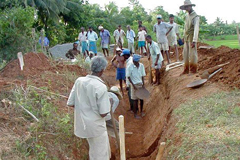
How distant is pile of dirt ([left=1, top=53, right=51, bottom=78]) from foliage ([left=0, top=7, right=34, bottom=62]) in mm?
2726

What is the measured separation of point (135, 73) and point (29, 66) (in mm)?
3056

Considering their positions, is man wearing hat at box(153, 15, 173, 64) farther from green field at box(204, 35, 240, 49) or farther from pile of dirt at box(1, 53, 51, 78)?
green field at box(204, 35, 240, 49)

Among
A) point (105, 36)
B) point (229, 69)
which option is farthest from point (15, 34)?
point (229, 69)

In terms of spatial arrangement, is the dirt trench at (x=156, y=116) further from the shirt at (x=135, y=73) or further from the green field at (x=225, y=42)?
the green field at (x=225, y=42)

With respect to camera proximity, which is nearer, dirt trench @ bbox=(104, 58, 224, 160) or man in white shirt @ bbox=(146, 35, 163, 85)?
dirt trench @ bbox=(104, 58, 224, 160)

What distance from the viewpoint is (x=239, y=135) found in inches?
157

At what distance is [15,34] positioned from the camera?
10.9 m

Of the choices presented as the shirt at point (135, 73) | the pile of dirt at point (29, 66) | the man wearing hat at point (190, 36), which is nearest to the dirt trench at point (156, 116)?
the man wearing hat at point (190, 36)

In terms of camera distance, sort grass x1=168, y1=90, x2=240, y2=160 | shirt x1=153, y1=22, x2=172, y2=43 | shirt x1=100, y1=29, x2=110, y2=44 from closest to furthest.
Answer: grass x1=168, y1=90, x2=240, y2=160 → shirt x1=153, y1=22, x2=172, y2=43 → shirt x1=100, y1=29, x2=110, y2=44

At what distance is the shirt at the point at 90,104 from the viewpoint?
4012mm

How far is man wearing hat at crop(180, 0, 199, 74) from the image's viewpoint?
7.66 m

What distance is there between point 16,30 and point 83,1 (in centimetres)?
1593

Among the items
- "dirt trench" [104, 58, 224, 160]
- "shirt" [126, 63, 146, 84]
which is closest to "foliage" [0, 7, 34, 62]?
"dirt trench" [104, 58, 224, 160]

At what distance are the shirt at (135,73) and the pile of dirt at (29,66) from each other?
2.56 m
